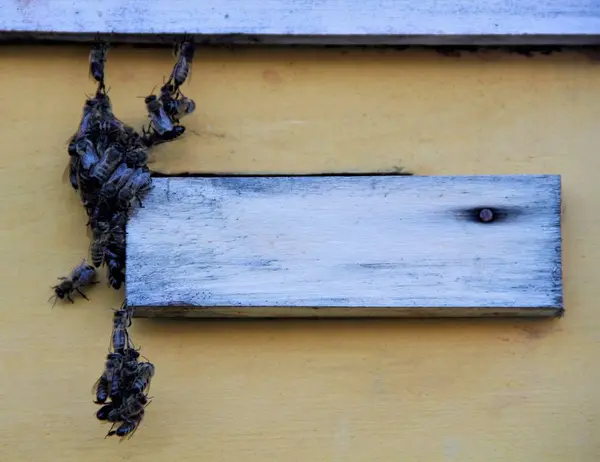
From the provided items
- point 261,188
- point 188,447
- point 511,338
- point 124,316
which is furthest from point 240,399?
point 511,338

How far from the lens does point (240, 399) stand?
2166 millimetres

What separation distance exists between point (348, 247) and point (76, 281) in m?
0.61

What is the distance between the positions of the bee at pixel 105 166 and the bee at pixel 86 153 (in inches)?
0.6

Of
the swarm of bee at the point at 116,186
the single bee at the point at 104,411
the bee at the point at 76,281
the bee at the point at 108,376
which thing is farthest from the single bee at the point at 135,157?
the single bee at the point at 104,411

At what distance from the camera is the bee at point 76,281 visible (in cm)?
216

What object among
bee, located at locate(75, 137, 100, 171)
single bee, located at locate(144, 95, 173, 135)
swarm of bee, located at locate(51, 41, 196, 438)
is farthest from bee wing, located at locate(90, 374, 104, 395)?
single bee, located at locate(144, 95, 173, 135)

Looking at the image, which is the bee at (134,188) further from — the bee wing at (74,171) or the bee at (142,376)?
the bee at (142,376)

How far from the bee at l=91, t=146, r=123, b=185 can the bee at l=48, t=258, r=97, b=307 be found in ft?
0.65

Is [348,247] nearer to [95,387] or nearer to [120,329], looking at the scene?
[120,329]

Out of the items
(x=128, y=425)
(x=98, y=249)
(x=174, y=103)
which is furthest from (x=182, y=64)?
(x=128, y=425)

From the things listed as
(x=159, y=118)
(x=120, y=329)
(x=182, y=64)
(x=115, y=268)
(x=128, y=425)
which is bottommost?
(x=128, y=425)

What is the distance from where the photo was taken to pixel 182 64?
2.20 m

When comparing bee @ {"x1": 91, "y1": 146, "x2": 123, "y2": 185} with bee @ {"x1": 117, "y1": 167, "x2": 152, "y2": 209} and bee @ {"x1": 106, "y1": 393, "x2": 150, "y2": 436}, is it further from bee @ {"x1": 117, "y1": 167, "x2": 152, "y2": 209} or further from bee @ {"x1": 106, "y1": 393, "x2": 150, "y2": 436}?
bee @ {"x1": 106, "y1": 393, "x2": 150, "y2": 436}

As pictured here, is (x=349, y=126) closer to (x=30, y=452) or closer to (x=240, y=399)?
(x=240, y=399)
